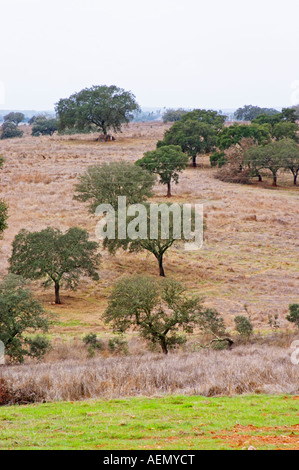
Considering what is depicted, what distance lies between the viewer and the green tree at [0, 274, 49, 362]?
19.4 metres

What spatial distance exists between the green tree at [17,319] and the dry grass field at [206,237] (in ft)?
10.4

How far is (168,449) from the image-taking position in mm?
8211

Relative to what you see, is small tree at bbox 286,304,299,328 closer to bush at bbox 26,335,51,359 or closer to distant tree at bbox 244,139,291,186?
bush at bbox 26,335,51,359

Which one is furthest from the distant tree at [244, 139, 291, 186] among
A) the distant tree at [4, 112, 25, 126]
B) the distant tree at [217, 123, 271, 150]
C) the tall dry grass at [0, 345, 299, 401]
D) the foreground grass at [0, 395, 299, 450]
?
the distant tree at [4, 112, 25, 126]

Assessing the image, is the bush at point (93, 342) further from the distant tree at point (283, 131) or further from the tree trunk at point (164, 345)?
the distant tree at point (283, 131)

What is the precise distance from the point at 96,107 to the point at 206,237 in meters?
55.9

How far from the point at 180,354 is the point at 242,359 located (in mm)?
3421

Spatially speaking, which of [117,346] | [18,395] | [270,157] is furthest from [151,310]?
[270,157]

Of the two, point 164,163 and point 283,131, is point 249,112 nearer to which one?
point 283,131

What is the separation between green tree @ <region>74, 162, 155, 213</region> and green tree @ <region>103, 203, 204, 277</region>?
17.3 feet

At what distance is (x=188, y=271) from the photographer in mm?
34469

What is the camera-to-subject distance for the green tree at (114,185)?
3953 cm

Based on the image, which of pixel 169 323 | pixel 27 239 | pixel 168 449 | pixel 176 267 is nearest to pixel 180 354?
pixel 169 323
